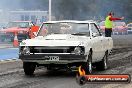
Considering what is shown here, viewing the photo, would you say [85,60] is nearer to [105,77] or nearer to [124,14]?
[105,77]

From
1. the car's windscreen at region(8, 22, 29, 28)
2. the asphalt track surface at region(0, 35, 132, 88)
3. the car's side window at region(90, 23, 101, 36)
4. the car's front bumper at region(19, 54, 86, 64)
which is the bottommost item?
the asphalt track surface at region(0, 35, 132, 88)

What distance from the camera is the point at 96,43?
11.7 m

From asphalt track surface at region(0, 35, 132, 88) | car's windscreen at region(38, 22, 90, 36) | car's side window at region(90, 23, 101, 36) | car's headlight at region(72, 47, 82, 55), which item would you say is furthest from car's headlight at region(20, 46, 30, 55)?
car's side window at region(90, 23, 101, 36)

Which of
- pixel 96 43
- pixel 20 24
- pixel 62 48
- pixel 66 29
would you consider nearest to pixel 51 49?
pixel 62 48

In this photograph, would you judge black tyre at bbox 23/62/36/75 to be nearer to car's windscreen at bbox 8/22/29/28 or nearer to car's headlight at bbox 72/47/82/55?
car's headlight at bbox 72/47/82/55

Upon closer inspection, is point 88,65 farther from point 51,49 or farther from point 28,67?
point 28,67

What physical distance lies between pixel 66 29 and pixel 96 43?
0.88 meters

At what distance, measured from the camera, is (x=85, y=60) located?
10.4 meters

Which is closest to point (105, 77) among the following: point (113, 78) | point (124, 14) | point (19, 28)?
point (113, 78)

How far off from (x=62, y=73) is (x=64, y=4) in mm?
42198

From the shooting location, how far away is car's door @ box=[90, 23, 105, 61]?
37.8ft

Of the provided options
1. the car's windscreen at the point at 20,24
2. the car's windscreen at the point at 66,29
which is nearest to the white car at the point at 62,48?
the car's windscreen at the point at 66,29

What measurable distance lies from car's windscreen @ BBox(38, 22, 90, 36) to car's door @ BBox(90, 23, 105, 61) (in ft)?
0.90

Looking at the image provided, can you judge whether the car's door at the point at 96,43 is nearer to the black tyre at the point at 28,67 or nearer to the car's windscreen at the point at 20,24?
the black tyre at the point at 28,67
